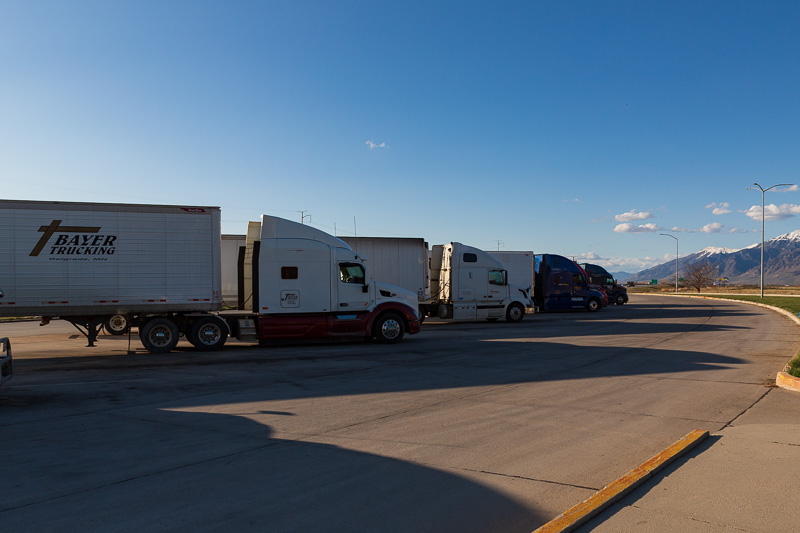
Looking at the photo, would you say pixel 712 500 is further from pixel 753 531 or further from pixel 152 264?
pixel 152 264

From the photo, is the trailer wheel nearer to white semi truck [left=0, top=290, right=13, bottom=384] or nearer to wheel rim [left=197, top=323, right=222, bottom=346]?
wheel rim [left=197, top=323, right=222, bottom=346]

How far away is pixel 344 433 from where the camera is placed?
7.11 metres

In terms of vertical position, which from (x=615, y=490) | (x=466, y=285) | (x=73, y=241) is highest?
(x=73, y=241)

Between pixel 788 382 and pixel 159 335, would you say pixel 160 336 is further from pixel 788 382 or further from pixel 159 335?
pixel 788 382

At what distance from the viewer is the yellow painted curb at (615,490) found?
4199 mm

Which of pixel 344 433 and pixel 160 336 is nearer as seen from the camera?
pixel 344 433

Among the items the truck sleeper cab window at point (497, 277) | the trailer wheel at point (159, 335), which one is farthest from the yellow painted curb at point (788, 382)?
the truck sleeper cab window at point (497, 277)

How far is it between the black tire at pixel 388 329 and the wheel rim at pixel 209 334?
4679 mm

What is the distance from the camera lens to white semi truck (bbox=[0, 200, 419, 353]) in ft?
48.3

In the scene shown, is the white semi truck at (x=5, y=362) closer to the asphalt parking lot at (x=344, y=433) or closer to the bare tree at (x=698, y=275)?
the asphalt parking lot at (x=344, y=433)

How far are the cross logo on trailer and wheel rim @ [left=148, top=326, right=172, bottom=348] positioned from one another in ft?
7.92

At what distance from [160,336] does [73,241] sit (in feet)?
10.9

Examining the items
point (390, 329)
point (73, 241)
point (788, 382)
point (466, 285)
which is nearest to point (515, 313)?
point (466, 285)

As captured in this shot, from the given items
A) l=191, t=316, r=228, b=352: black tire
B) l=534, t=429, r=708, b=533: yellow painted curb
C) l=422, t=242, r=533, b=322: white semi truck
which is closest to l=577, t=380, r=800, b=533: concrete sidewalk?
l=534, t=429, r=708, b=533: yellow painted curb
